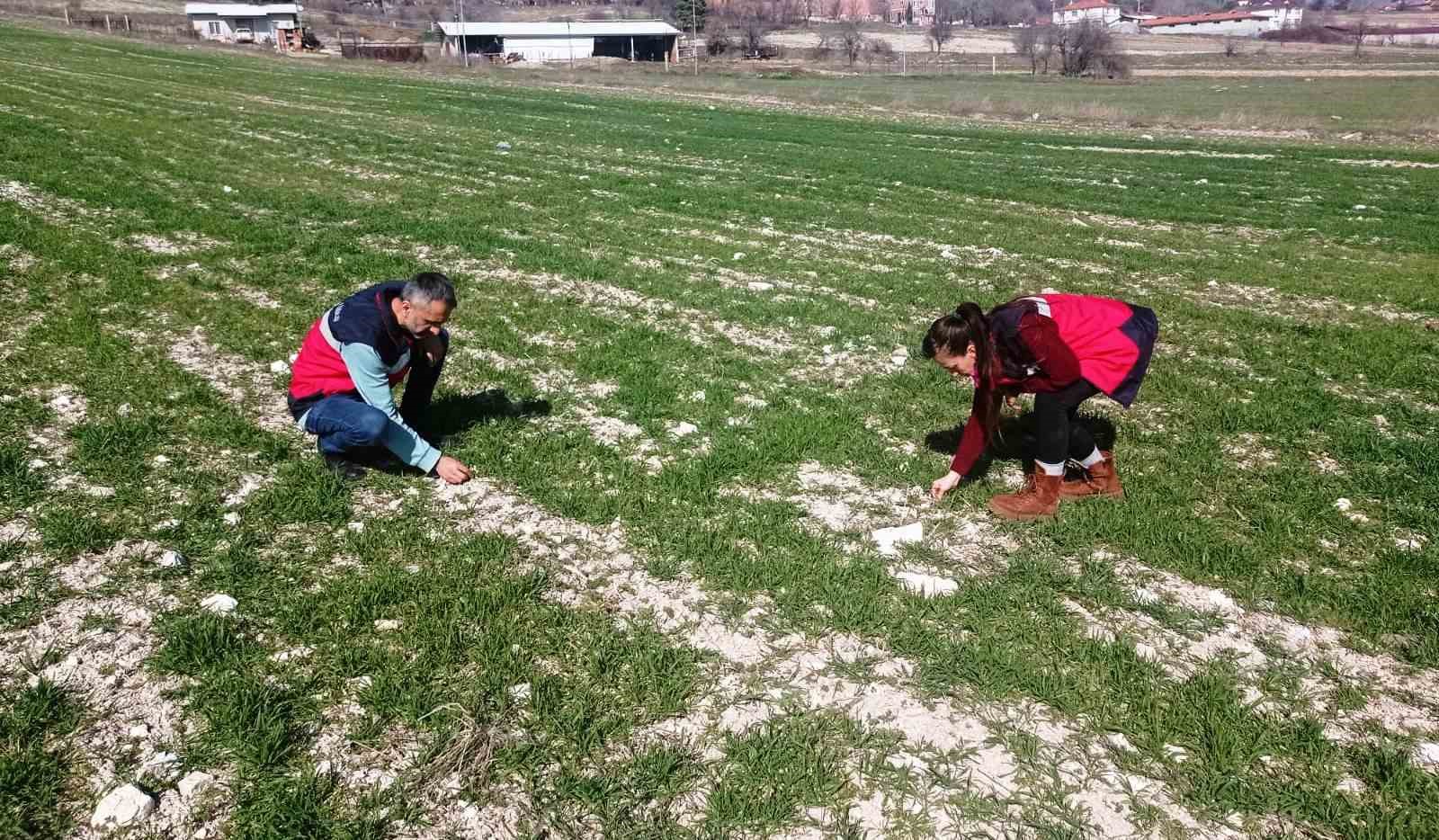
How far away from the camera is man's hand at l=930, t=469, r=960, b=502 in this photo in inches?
Answer: 219

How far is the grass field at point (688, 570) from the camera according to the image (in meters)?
3.38

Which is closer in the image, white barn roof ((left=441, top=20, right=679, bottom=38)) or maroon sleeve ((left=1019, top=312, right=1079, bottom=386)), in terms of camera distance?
maroon sleeve ((left=1019, top=312, right=1079, bottom=386))

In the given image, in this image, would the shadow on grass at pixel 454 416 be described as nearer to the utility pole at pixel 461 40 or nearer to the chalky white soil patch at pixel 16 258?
the chalky white soil patch at pixel 16 258

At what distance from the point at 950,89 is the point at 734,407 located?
175 feet

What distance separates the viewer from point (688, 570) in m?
4.84

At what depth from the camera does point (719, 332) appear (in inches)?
349

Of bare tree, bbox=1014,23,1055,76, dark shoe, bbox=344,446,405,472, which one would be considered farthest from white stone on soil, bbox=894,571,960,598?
bare tree, bbox=1014,23,1055,76

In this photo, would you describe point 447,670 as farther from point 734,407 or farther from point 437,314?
point 734,407

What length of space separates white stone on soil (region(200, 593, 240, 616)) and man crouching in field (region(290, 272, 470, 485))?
131 cm

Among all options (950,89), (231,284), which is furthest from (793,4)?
(231,284)

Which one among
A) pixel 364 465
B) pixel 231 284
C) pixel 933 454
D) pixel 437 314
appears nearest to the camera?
pixel 437 314

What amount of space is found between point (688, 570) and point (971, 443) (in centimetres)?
199

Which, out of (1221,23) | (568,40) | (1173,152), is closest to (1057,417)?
(1173,152)

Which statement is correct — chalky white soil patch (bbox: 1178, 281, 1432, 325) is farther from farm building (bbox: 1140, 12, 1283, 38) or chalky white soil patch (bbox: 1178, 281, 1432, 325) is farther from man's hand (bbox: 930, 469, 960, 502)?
farm building (bbox: 1140, 12, 1283, 38)
